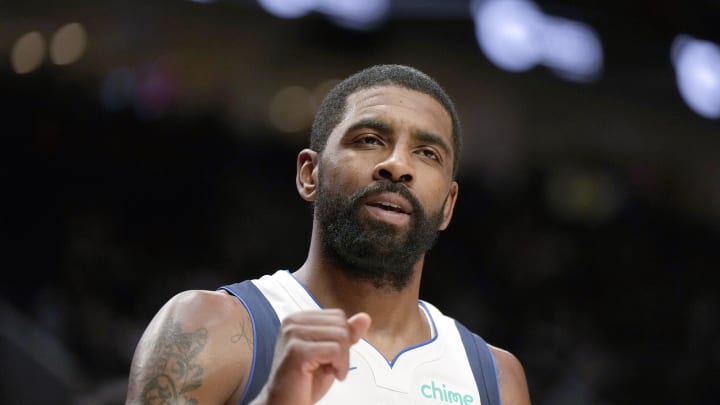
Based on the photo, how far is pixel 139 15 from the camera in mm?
10086

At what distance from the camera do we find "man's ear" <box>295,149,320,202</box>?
10.4ft

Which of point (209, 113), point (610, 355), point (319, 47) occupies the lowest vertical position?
point (610, 355)

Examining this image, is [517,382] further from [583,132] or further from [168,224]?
[583,132]

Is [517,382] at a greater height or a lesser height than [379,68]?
lesser

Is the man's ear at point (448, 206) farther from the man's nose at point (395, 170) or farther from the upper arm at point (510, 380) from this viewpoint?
the upper arm at point (510, 380)

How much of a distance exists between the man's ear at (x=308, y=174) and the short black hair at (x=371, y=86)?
1.2 inches

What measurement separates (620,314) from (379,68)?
677cm

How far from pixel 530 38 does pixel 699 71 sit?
182 centimetres

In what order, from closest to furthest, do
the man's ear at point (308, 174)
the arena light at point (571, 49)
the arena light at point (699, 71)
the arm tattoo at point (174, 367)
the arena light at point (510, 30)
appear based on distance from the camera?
the arm tattoo at point (174, 367)
the man's ear at point (308, 174)
the arena light at point (510, 30)
the arena light at point (699, 71)
the arena light at point (571, 49)

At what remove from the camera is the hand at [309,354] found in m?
2.17

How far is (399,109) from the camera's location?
3.08 meters

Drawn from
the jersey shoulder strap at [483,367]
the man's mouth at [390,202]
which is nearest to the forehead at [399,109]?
the man's mouth at [390,202]

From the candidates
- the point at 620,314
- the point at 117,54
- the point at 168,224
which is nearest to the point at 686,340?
the point at 620,314

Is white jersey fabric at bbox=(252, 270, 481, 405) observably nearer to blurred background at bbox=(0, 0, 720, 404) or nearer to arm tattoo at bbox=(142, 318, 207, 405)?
arm tattoo at bbox=(142, 318, 207, 405)
